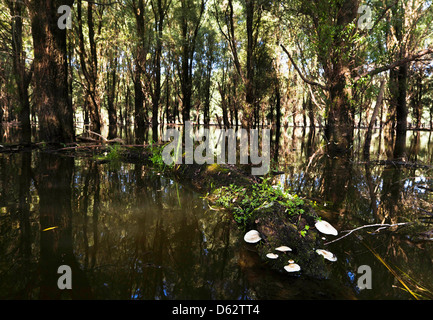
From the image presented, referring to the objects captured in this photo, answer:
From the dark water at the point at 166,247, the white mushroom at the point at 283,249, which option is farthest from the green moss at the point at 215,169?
the white mushroom at the point at 283,249

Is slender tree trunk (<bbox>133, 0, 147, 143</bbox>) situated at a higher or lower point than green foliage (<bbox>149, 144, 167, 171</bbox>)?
higher

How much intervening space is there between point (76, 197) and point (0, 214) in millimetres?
949

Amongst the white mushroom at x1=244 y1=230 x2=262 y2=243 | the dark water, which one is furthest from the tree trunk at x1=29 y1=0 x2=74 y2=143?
the white mushroom at x1=244 y1=230 x2=262 y2=243

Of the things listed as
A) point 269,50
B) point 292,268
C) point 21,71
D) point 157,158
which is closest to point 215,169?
point 157,158

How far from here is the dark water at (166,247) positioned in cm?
184

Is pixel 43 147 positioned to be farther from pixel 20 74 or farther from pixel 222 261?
pixel 222 261

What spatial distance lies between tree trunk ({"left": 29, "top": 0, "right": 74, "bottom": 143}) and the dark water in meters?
4.38

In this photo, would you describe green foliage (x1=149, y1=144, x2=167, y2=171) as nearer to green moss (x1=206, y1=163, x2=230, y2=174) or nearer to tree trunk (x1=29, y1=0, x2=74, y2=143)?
green moss (x1=206, y1=163, x2=230, y2=174)

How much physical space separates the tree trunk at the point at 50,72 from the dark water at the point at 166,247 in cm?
438

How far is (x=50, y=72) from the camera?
8.08 metres

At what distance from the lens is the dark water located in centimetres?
184

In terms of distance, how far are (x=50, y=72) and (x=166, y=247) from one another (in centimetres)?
856

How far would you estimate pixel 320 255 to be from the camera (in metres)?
2.22
